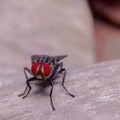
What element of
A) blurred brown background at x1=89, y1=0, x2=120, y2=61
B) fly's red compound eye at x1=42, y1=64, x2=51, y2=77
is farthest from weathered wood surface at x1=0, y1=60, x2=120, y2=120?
blurred brown background at x1=89, y1=0, x2=120, y2=61

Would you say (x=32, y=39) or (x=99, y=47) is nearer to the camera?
(x=32, y=39)

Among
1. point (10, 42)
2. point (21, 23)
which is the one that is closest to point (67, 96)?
point (10, 42)

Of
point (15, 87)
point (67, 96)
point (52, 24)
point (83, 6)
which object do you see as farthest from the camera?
point (83, 6)

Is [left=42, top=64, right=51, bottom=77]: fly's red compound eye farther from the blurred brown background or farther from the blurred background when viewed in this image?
the blurred brown background

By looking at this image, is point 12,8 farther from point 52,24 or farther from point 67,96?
point 67,96

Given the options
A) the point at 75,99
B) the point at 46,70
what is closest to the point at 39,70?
the point at 46,70

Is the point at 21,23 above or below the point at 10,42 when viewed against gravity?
above

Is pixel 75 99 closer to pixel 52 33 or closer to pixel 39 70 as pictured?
pixel 39 70
